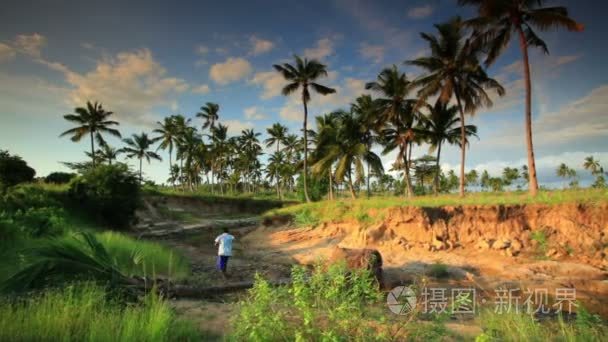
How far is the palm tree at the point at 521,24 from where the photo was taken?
610 inches

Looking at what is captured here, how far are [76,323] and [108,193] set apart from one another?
1929 centimetres

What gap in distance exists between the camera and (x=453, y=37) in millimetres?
22406

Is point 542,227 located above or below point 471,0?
below

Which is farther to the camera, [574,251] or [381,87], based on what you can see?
[381,87]

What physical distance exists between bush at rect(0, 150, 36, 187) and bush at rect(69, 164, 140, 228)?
2645 millimetres

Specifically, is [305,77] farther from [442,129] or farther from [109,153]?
[109,153]

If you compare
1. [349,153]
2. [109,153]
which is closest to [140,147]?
[109,153]

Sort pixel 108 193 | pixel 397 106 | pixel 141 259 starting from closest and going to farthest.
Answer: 1. pixel 141 259
2. pixel 108 193
3. pixel 397 106

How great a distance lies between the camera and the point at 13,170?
1875 cm

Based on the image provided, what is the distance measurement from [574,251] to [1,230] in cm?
1941

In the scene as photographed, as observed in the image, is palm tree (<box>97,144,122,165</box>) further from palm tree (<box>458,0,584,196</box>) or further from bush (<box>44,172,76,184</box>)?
palm tree (<box>458,0,584,196</box>)

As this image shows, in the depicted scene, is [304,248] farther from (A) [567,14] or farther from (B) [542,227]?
(A) [567,14]

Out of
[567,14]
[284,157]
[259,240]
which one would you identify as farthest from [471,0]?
[284,157]

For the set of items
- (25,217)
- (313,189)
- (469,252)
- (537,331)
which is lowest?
(469,252)
